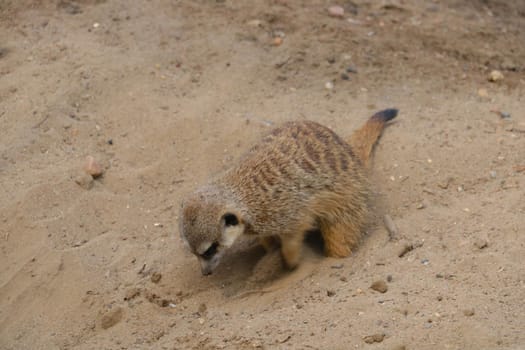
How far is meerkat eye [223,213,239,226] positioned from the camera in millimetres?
2846

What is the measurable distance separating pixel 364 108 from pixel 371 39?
78 centimetres

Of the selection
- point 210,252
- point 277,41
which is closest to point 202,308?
point 210,252

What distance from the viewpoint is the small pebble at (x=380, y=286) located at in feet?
8.83

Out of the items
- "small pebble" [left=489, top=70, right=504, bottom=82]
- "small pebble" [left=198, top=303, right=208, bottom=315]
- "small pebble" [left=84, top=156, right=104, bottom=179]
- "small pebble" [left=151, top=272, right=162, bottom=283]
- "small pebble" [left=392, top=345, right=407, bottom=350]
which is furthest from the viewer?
"small pebble" [left=489, top=70, right=504, bottom=82]

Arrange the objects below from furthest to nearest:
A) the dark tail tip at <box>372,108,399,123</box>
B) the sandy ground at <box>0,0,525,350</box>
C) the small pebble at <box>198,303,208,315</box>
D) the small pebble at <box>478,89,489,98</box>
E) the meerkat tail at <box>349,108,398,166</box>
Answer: the small pebble at <box>478,89,489,98</box> < the dark tail tip at <box>372,108,399,123</box> < the meerkat tail at <box>349,108,398,166</box> < the small pebble at <box>198,303,208,315</box> < the sandy ground at <box>0,0,525,350</box>

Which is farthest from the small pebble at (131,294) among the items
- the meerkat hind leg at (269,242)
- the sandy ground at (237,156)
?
the meerkat hind leg at (269,242)

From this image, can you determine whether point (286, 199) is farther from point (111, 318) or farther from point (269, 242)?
point (111, 318)

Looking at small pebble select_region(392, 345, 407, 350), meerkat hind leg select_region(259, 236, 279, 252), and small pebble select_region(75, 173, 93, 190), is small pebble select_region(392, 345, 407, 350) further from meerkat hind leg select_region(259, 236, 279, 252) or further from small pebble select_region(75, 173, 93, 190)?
small pebble select_region(75, 173, 93, 190)

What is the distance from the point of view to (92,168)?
11.6 ft

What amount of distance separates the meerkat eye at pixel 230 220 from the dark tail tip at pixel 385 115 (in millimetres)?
1333

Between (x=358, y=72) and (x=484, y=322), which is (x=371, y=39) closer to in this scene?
(x=358, y=72)

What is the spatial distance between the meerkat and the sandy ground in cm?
14

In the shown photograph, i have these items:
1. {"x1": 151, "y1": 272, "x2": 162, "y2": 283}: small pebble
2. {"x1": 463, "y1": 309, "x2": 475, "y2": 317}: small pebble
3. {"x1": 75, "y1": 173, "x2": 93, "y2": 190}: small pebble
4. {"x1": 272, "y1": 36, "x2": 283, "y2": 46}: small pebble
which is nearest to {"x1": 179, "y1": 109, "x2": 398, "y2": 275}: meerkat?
{"x1": 151, "y1": 272, "x2": 162, "y2": 283}: small pebble

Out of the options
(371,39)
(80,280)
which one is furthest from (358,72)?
(80,280)
